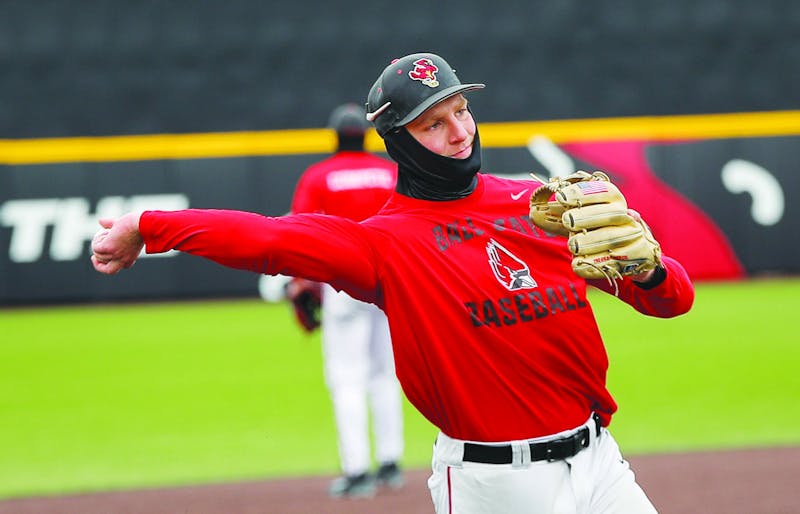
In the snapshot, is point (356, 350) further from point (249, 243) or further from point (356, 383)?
point (249, 243)

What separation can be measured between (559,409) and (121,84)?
1282 centimetres

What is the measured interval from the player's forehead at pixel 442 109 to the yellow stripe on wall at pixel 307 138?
1148cm

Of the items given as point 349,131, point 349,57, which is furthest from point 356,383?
point 349,57

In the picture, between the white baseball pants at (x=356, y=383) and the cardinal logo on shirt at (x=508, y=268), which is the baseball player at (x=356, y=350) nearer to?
the white baseball pants at (x=356, y=383)

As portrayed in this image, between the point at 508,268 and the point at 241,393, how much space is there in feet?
20.9

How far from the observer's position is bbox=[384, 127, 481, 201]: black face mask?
3.06 meters

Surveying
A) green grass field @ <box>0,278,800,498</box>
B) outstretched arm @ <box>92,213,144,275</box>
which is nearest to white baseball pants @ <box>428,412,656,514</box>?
outstretched arm @ <box>92,213,144,275</box>

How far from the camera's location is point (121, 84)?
15.0 metres

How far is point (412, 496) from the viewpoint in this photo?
611 centimetres

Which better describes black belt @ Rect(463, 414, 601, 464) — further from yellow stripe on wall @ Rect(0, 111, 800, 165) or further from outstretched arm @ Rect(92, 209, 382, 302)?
yellow stripe on wall @ Rect(0, 111, 800, 165)

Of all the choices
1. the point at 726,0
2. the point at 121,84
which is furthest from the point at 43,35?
the point at 726,0

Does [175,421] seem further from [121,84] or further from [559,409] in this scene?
[121,84]

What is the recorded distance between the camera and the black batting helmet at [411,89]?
3.04 m

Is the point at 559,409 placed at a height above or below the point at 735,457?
above
